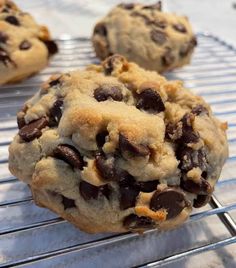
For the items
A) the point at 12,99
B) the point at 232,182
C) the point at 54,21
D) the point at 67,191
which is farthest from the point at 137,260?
the point at 54,21

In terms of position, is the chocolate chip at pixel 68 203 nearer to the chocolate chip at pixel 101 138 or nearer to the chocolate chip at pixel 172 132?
the chocolate chip at pixel 101 138

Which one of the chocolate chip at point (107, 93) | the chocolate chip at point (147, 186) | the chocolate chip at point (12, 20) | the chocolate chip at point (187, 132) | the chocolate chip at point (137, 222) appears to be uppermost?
the chocolate chip at point (107, 93)

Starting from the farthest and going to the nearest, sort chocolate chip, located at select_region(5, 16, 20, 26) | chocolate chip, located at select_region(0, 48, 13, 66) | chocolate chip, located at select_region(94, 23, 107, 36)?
chocolate chip, located at select_region(94, 23, 107, 36), chocolate chip, located at select_region(5, 16, 20, 26), chocolate chip, located at select_region(0, 48, 13, 66)

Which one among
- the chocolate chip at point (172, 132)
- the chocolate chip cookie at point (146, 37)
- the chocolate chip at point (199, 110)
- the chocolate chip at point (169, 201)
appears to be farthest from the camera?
the chocolate chip cookie at point (146, 37)

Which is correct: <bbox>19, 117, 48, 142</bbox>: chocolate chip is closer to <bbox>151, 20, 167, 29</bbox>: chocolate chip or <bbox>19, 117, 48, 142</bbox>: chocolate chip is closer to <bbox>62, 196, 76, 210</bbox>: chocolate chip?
<bbox>62, 196, 76, 210</bbox>: chocolate chip

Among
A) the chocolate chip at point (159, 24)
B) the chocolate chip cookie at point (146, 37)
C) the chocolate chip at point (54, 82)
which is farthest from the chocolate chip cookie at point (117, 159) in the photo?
the chocolate chip at point (159, 24)

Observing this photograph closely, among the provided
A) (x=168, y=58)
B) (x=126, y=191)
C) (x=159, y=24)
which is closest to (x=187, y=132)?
(x=126, y=191)

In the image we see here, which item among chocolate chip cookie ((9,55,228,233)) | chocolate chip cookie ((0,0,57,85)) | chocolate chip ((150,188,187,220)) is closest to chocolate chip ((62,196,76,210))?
chocolate chip cookie ((9,55,228,233))
